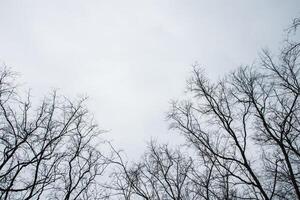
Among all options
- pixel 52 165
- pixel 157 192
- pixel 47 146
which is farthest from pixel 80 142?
pixel 157 192

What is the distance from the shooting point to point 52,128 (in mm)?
12617

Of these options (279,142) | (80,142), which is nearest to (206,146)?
(279,142)

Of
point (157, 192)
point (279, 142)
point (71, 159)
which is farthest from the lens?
point (157, 192)

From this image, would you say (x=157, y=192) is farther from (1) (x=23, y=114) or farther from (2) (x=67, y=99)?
(1) (x=23, y=114)

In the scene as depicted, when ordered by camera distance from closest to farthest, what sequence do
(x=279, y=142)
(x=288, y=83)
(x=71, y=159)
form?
(x=279, y=142) < (x=288, y=83) < (x=71, y=159)

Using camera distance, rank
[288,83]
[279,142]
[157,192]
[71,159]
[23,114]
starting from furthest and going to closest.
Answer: [157,192] < [71,159] < [23,114] < [288,83] < [279,142]

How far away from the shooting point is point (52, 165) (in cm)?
1249

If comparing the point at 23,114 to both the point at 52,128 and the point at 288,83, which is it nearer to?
the point at 52,128

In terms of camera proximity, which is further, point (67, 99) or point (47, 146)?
point (67, 99)

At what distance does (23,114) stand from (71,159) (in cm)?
374

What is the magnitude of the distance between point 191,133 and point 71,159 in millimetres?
7002

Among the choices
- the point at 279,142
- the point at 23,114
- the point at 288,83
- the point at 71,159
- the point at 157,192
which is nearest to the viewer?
the point at 279,142

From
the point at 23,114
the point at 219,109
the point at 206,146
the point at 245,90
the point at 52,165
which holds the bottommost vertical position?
the point at 52,165

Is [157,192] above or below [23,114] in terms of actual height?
below
